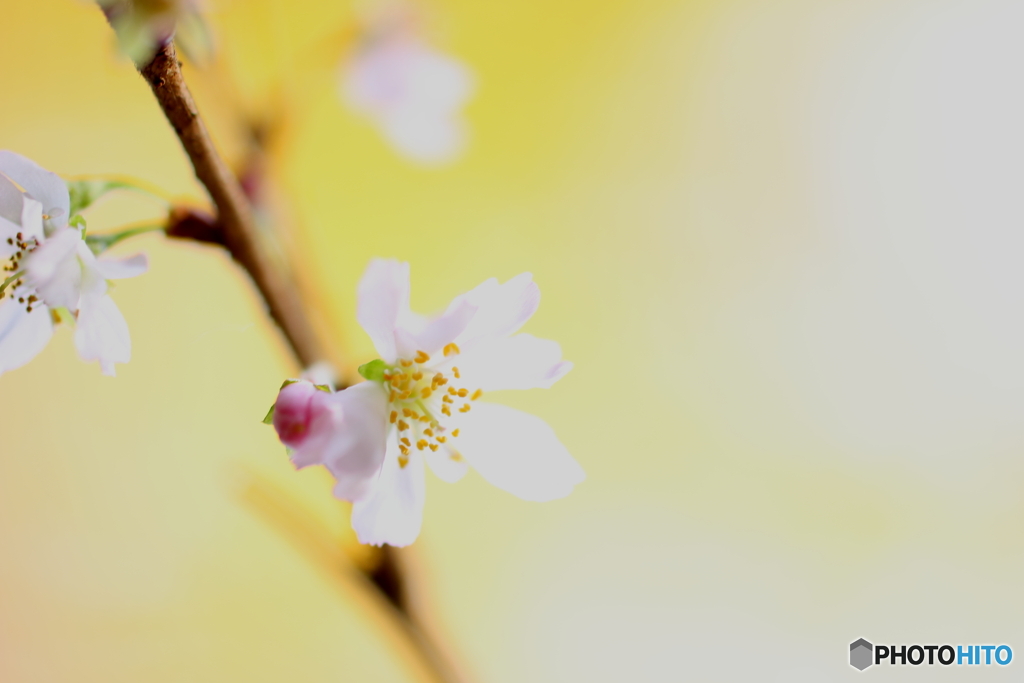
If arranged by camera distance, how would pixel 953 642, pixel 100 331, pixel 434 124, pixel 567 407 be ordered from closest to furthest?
pixel 100 331, pixel 434 124, pixel 953 642, pixel 567 407

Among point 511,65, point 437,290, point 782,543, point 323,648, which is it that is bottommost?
point 323,648

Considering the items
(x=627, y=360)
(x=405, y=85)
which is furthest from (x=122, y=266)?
(x=627, y=360)

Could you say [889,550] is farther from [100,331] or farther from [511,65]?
[100,331]

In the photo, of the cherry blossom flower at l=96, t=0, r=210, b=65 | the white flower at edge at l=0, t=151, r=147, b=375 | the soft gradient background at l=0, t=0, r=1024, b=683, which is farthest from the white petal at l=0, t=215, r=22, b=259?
the soft gradient background at l=0, t=0, r=1024, b=683

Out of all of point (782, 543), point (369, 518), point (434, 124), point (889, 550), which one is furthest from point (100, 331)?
point (889, 550)

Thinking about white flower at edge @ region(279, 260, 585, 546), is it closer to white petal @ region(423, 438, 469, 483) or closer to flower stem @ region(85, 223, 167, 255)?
white petal @ region(423, 438, 469, 483)

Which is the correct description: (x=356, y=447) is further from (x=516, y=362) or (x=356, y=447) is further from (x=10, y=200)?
(x=10, y=200)
